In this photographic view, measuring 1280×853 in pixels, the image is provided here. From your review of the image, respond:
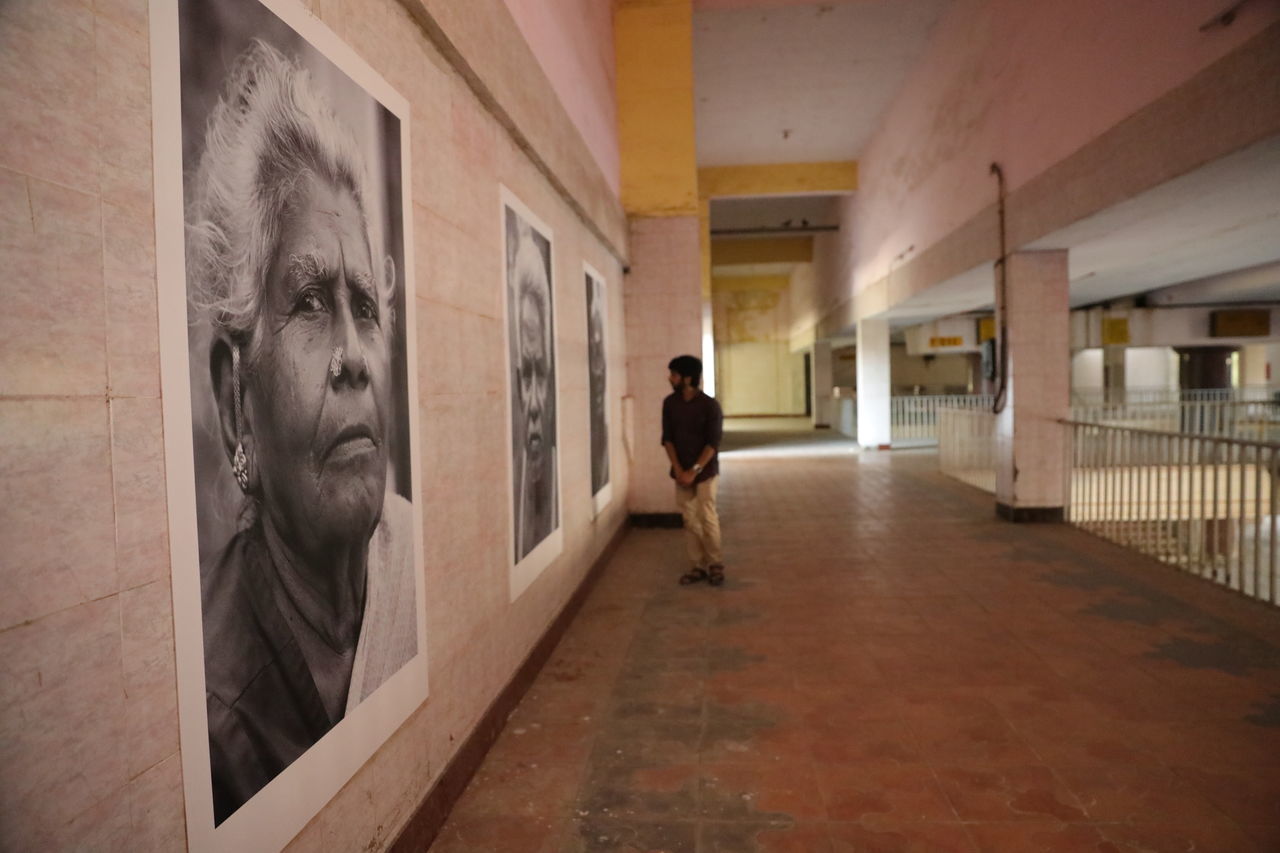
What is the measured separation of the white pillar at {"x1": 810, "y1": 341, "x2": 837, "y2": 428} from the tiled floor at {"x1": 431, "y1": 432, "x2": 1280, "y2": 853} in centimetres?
2146

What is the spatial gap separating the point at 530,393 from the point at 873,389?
15.5 meters

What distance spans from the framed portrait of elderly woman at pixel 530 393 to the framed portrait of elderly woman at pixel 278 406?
153cm

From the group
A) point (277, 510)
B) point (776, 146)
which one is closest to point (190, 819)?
point (277, 510)

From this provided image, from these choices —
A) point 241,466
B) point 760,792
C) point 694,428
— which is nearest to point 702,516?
point 694,428

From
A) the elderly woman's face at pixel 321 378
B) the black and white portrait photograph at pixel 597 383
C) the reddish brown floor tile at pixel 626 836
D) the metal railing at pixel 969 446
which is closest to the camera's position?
the elderly woman's face at pixel 321 378

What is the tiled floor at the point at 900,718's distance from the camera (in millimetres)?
3014

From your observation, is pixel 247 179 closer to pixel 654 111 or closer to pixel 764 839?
pixel 764 839

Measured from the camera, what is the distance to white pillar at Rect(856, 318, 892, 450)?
61.2ft

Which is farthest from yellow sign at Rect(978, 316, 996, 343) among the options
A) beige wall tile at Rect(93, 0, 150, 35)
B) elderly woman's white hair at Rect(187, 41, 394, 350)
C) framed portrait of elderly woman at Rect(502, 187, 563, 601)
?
beige wall tile at Rect(93, 0, 150, 35)

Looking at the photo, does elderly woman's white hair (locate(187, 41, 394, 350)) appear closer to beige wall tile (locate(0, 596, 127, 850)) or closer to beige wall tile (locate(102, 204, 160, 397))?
beige wall tile (locate(102, 204, 160, 397))

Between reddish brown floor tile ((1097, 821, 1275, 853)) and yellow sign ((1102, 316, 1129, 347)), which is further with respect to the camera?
yellow sign ((1102, 316, 1129, 347))

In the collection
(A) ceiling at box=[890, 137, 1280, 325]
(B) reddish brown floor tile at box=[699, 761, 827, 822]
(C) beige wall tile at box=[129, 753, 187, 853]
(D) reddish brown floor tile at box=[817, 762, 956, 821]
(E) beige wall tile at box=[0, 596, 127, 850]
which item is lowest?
(B) reddish brown floor tile at box=[699, 761, 827, 822]

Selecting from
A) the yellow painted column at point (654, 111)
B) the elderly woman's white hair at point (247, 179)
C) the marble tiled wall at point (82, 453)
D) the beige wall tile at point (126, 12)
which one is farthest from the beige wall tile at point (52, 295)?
the yellow painted column at point (654, 111)

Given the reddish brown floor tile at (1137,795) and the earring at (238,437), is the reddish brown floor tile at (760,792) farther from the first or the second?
the earring at (238,437)
